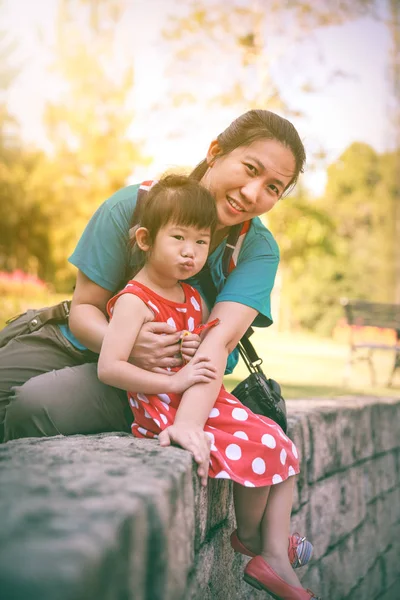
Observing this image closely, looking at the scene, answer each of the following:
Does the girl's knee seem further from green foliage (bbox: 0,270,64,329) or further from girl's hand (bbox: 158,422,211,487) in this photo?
green foliage (bbox: 0,270,64,329)

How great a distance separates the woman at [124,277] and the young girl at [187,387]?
14 cm

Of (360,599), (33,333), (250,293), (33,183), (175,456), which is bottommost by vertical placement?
(360,599)

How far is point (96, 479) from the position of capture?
127 centimetres

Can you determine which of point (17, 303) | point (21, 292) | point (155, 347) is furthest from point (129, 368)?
point (21, 292)

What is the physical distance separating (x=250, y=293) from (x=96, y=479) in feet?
3.16

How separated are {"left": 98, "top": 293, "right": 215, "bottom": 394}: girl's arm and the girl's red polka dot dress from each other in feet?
0.17

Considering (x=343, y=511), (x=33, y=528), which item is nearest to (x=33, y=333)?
(x=33, y=528)

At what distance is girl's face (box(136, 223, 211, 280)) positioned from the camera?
190cm

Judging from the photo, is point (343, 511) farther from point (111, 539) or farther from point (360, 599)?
point (111, 539)

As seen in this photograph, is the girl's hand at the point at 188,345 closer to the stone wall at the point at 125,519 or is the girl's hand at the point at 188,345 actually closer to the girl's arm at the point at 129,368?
the girl's arm at the point at 129,368

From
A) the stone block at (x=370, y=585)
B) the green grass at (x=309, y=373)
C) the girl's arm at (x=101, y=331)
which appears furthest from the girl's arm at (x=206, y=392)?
the green grass at (x=309, y=373)

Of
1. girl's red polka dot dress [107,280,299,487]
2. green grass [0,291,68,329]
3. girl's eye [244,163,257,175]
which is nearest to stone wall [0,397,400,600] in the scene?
girl's red polka dot dress [107,280,299,487]

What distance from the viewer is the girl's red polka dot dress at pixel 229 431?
1.79 m

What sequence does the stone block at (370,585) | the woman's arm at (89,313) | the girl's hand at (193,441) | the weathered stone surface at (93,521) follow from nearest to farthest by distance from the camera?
the weathered stone surface at (93,521) < the girl's hand at (193,441) < the woman's arm at (89,313) < the stone block at (370,585)
